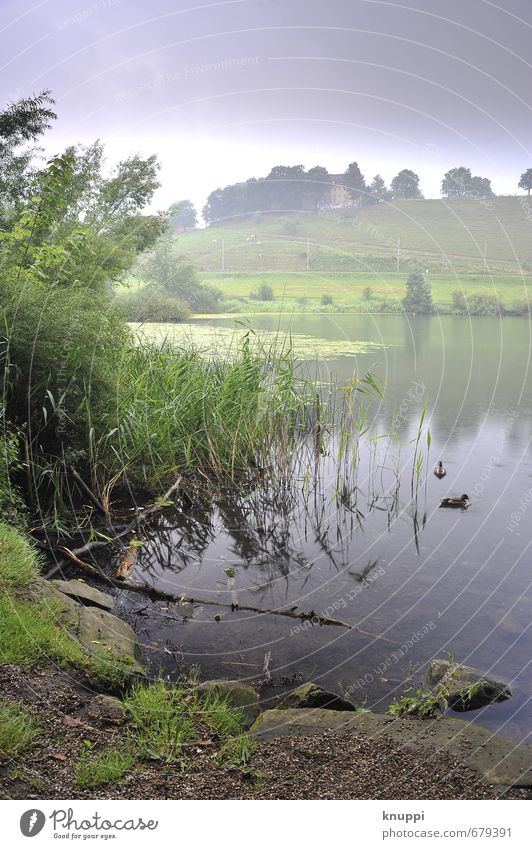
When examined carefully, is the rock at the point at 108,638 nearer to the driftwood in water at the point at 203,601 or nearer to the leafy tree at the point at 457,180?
the driftwood in water at the point at 203,601

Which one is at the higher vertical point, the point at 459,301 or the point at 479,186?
the point at 479,186

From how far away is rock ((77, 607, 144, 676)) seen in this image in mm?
3768

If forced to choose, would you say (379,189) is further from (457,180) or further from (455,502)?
(455,502)

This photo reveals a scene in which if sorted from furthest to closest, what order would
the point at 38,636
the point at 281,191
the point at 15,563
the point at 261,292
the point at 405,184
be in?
the point at 405,184 → the point at 261,292 → the point at 281,191 → the point at 15,563 → the point at 38,636

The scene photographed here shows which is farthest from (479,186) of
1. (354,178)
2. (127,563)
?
(127,563)

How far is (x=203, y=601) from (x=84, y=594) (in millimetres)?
853

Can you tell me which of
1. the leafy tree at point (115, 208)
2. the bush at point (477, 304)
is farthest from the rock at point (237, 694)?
the bush at point (477, 304)

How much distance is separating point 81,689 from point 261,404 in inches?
185

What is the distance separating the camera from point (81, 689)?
3.41m

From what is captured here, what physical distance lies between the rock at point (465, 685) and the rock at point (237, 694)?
1.03 metres

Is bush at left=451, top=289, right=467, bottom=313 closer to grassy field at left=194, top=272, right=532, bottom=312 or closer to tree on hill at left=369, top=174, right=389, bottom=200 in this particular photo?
grassy field at left=194, top=272, right=532, bottom=312

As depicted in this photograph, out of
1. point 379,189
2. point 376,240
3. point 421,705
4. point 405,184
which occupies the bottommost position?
point 421,705

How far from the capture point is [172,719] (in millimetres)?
3303
